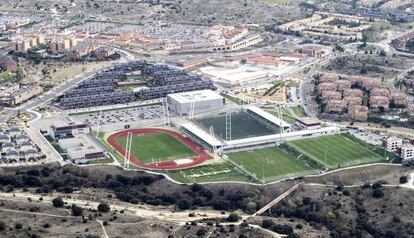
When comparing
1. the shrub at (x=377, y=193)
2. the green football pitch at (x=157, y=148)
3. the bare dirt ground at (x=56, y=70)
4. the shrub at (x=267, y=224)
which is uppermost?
the shrub at (x=267, y=224)

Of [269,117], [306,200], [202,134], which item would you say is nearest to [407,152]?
[306,200]

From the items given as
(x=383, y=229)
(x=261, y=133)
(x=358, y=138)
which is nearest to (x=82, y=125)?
(x=261, y=133)

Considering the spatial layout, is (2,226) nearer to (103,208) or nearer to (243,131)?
(103,208)

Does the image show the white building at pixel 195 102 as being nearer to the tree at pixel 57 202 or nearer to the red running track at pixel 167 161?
the red running track at pixel 167 161

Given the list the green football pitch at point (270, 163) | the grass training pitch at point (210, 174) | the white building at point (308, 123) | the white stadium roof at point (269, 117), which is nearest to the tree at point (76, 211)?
the grass training pitch at point (210, 174)

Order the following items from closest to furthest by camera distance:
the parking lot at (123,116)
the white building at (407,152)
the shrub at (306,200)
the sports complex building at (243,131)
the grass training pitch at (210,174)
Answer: the shrub at (306,200), the grass training pitch at (210,174), the white building at (407,152), the sports complex building at (243,131), the parking lot at (123,116)

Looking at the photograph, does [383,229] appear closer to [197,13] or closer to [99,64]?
[99,64]

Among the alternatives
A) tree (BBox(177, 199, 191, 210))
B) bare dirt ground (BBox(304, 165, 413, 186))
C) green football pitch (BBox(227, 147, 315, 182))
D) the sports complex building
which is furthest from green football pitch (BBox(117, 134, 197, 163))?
bare dirt ground (BBox(304, 165, 413, 186))
